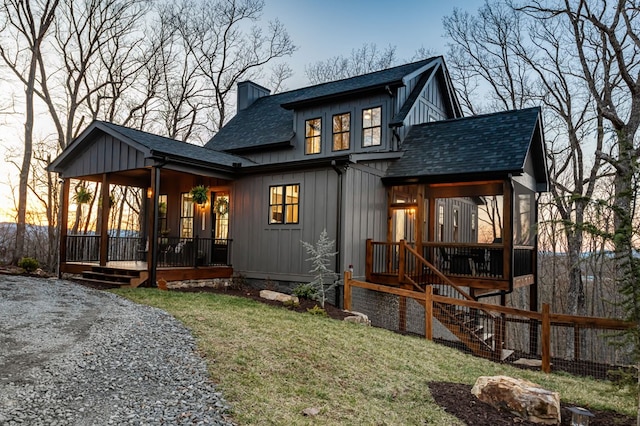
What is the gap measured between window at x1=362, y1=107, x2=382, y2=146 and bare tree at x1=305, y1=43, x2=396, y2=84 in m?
13.8

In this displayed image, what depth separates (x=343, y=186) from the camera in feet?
33.5

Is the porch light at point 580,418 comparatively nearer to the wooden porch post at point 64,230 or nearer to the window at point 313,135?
the window at point 313,135

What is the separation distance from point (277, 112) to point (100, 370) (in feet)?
43.3

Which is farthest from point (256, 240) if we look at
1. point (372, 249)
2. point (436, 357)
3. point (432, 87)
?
point (432, 87)

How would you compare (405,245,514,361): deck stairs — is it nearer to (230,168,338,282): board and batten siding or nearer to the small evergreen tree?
the small evergreen tree

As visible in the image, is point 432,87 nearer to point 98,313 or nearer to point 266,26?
point 98,313

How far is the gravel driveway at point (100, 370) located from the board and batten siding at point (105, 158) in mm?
4729

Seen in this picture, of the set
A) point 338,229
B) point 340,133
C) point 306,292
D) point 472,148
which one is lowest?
point 306,292

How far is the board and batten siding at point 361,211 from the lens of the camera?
10.3m

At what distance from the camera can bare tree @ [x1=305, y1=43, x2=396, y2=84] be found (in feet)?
84.7

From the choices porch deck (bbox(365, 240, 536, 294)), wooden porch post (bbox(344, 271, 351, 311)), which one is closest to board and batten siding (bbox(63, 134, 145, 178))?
wooden porch post (bbox(344, 271, 351, 311))

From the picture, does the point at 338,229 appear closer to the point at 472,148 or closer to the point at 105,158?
the point at 472,148

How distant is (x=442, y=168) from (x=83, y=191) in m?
9.90

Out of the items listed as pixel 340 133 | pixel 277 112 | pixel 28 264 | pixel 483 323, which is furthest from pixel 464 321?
pixel 28 264
